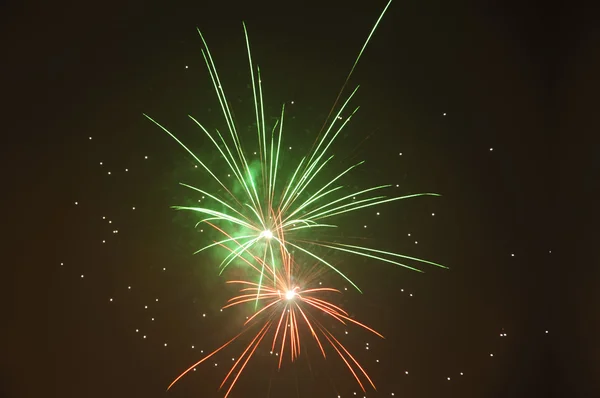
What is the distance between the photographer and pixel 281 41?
211 centimetres

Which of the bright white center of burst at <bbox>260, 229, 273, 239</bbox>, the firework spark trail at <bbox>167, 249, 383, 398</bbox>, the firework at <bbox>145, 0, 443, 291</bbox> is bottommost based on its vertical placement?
the firework spark trail at <bbox>167, 249, 383, 398</bbox>

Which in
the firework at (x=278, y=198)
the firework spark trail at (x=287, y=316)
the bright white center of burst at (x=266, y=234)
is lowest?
the firework spark trail at (x=287, y=316)

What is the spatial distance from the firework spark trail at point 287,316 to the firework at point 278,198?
9 centimetres

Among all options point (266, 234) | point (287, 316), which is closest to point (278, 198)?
point (266, 234)

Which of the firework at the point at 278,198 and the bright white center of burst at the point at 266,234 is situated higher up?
the firework at the point at 278,198

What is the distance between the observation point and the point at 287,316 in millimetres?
2105

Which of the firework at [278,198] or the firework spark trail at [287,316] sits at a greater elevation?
the firework at [278,198]

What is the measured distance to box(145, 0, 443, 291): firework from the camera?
6.82ft

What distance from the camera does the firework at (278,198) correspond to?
2080mm

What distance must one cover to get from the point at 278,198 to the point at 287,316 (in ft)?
1.52

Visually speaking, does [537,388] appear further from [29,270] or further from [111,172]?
[29,270]

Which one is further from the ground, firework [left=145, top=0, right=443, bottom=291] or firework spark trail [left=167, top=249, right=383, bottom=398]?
firework [left=145, top=0, right=443, bottom=291]

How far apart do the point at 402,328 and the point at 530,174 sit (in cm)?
79

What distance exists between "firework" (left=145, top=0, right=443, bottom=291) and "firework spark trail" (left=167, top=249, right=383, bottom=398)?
0.09m
